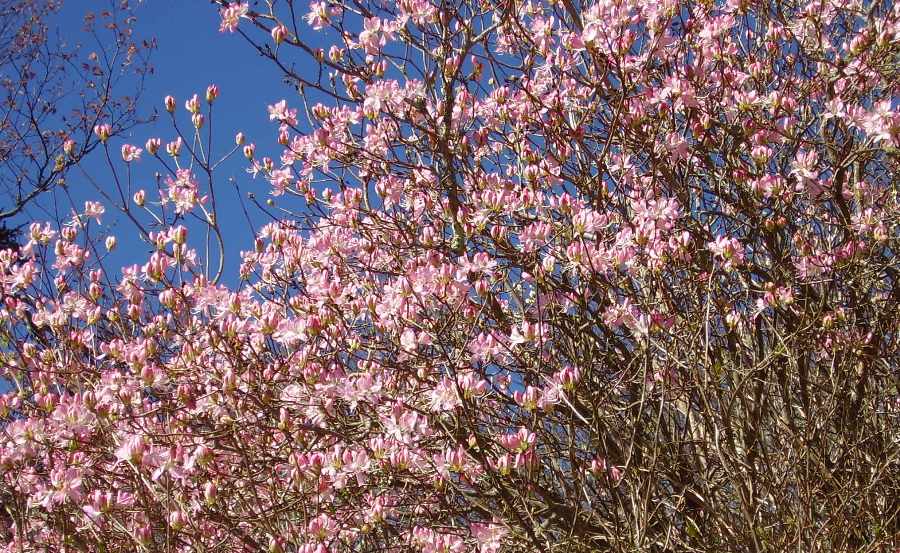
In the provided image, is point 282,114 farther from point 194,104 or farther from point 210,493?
point 210,493

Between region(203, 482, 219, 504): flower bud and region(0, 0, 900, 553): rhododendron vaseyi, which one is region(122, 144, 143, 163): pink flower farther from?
region(203, 482, 219, 504): flower bud

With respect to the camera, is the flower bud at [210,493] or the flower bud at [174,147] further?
the flower bud at [174,147]

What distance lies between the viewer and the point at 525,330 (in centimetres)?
330

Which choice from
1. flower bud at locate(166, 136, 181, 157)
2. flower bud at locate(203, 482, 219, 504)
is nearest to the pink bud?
flower bud at locate(166, 136, 181, 157)

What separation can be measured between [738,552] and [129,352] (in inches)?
99.2

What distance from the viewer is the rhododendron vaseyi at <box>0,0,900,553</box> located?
3309 mm

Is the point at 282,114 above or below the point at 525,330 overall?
above

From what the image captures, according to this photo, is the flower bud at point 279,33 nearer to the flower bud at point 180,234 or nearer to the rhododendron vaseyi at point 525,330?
the rhododendron vaseyi at point 525,330

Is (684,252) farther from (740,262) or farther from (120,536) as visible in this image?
(120,536)

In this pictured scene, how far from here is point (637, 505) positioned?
323cm

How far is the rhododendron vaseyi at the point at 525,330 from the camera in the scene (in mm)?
3309

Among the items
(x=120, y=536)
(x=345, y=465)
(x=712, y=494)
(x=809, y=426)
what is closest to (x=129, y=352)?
(x=120, y=536)

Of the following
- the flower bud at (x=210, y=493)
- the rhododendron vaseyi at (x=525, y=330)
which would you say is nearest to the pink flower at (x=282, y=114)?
the rhododendron vaseyi at (x=525, y=330)

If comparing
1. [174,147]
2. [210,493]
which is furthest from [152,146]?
[210,493]
